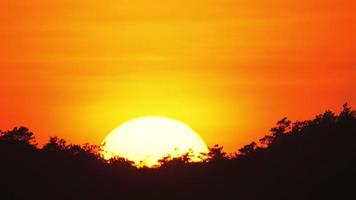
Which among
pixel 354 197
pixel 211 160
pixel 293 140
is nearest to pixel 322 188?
pixel 354 197

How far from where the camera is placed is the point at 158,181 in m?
59.8

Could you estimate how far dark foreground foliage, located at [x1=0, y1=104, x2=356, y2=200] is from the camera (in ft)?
177

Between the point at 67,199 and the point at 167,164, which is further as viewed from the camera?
the point at 167,164

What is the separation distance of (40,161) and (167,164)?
7.51 meters

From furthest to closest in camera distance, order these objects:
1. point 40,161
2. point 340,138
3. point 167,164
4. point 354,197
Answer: point 167,164 → point 40,161 → point 340,138 → point 354,197

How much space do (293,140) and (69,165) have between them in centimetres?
1144

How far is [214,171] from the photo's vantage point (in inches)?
2341

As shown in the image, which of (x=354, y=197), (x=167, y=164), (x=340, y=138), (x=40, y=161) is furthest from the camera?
(x=167, y=164)

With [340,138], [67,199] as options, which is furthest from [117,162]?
[340,138]

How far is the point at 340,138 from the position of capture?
5512cm

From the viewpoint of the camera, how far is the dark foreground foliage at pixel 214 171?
5394cm

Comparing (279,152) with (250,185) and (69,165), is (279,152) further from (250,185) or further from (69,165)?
(69,165)

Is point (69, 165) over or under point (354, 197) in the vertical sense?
over

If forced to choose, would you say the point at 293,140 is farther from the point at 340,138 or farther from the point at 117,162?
the point at 117,162
